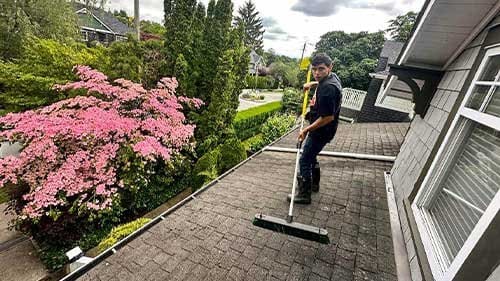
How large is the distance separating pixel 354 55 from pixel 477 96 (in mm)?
26793

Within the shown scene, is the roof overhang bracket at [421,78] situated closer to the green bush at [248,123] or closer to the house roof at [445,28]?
the house roof at [445,28]

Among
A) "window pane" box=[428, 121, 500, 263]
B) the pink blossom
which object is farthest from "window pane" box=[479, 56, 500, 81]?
the pink blossom

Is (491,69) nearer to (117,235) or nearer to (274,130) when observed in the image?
(117,235)

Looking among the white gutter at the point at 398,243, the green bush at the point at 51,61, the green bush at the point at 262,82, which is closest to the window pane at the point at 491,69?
the white gutter at the point at 398,243

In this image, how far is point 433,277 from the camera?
50.5 inches

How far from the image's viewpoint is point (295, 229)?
7.02ft

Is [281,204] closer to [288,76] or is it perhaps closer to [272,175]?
[272,175]

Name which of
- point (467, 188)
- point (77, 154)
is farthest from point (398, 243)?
point (77, 154)

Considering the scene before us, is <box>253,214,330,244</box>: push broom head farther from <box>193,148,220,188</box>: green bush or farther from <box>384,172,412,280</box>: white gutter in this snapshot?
<box>193,148,220,188</box>: green bush

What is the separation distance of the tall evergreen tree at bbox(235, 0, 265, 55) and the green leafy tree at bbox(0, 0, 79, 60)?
46.5 m

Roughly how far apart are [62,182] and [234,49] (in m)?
6.65

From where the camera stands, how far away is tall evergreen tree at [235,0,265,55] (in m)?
54.3

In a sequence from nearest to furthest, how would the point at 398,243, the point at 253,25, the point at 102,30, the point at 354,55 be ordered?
the point at 398,243, the point at 354,55, the point at 102,30, the point at 253,25

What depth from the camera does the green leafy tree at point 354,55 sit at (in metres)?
16.0
